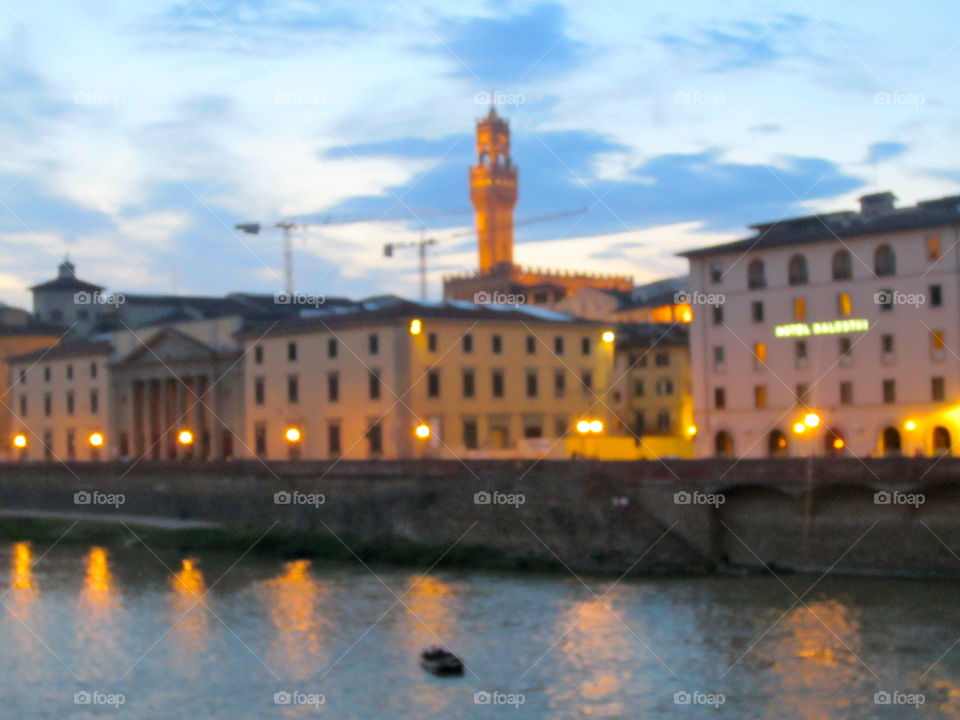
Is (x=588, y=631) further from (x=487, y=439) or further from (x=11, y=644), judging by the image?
(x=487, y=439)

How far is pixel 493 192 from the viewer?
13625 centimetres

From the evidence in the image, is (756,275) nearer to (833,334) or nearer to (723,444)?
(833,334)

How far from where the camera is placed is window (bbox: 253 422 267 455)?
68.9 meters

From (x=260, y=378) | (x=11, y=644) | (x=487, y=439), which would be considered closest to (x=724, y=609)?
(x=11, y=644)

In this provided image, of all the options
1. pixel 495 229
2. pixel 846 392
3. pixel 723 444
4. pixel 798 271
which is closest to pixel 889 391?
pixel 846 392

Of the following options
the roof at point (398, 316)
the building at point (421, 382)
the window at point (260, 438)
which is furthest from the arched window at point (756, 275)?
the window at point (260, 438)

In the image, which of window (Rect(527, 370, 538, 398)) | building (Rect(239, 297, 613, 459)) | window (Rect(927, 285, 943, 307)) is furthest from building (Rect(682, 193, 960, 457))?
window (Rect(527, 370, 538, 398))

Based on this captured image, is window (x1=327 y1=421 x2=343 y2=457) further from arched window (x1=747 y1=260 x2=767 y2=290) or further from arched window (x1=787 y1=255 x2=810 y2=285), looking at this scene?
arched window (x1=787 y1=255 x2=810 y2=285)

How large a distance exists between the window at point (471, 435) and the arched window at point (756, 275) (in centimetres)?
1337

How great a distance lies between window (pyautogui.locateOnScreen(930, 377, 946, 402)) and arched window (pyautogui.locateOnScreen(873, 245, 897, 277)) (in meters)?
4.08

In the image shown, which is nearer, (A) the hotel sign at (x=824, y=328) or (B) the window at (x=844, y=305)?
(A) the hotel sign at (x=824, y=328)

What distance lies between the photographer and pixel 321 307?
8294cm

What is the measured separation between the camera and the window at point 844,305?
5559cm

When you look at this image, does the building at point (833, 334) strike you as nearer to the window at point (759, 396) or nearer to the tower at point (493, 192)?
the window at point (759, 396)
